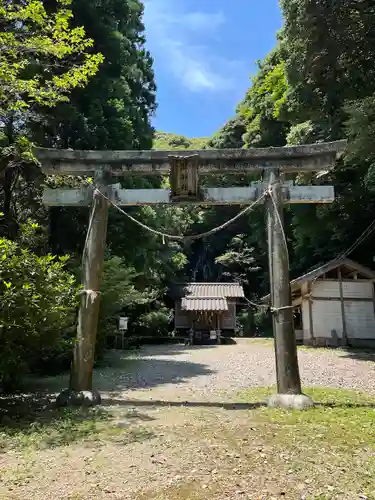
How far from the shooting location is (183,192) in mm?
6949

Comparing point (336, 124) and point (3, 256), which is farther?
point (336, 124)

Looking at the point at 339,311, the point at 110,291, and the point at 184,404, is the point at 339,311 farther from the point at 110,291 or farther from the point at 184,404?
the point at 184,404

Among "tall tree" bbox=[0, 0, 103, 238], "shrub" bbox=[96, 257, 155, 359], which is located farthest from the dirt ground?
"tall tree" bbox=[0, 0, 103, 238]

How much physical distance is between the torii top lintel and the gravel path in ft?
13.5

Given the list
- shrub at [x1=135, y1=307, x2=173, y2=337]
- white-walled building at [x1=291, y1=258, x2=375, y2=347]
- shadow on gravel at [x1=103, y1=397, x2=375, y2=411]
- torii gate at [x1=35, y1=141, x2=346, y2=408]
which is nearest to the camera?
shadow on gravel at [x1=103, y1=397, x2=375, y2=411]

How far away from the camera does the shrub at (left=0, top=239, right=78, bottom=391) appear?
5.31 meters

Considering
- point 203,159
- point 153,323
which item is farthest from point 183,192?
point 153,323

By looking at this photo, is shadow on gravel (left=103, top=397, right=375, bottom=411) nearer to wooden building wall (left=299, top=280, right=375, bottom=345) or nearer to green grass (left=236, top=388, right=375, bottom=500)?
green grass (left=236, top=388, right=375, bottom=500)

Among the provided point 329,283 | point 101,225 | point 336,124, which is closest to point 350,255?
point 329,283

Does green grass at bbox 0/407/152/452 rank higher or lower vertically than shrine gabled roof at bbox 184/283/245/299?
lower

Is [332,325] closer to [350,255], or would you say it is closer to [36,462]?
[350,255]

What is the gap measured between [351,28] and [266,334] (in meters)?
20.9

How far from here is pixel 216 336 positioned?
24344mm

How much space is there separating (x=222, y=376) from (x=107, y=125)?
10.6 m
